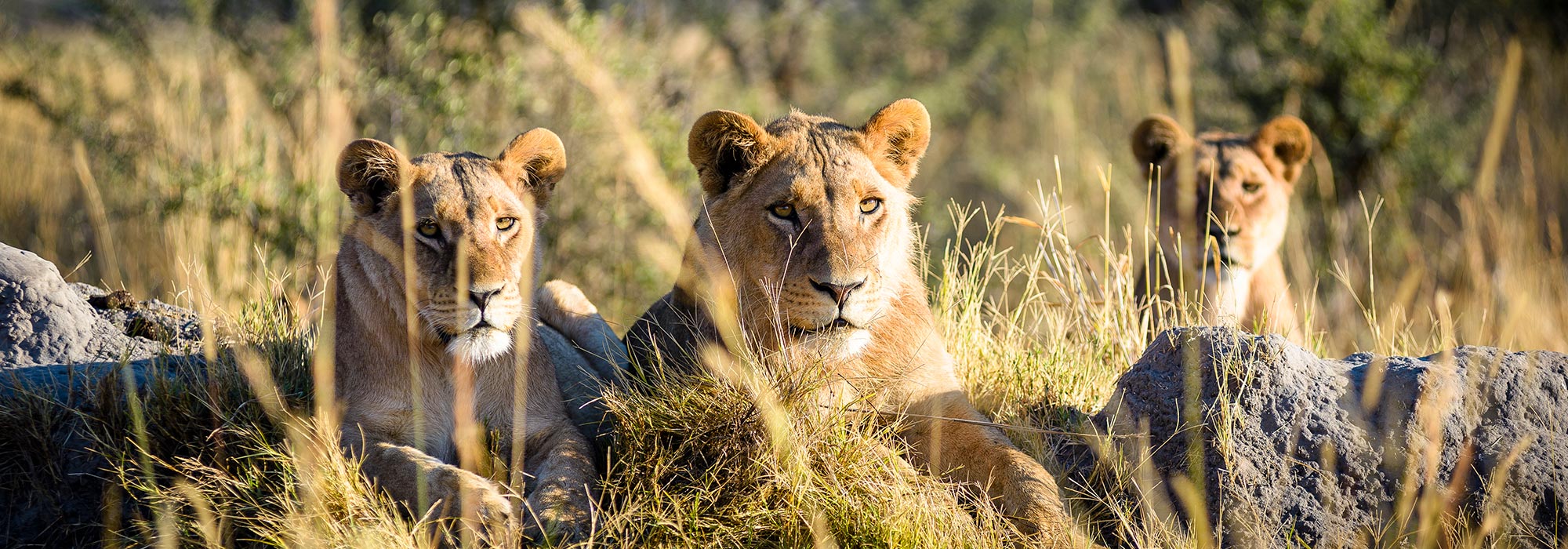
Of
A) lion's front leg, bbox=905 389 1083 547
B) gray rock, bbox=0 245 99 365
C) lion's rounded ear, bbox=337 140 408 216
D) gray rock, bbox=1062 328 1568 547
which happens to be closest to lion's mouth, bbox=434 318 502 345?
lion's rounded ear, bbox=337 140 408 216

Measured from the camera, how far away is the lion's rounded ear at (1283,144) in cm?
617

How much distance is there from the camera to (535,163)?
175 inches

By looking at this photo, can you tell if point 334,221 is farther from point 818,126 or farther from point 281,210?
point 818,126

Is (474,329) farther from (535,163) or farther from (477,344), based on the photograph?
(535,163)

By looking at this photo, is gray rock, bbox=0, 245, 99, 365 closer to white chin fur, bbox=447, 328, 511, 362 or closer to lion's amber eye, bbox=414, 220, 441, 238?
lion's amber eye, bbox=414, 220, 441, 238

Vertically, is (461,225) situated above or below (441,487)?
above

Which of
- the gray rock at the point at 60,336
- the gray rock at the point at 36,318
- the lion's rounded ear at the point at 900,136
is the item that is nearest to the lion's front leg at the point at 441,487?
the gray rock at the point at 60,336

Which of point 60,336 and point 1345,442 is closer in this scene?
point 1345,442

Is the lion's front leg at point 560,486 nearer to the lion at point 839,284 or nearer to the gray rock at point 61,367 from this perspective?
the lion at point 839,284

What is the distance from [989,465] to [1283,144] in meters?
3.28

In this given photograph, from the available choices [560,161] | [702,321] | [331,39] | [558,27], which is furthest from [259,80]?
[702,321]

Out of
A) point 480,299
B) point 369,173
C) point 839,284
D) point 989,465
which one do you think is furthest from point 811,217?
point 369,173

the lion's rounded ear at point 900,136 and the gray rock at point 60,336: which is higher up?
the lion's rounded ear at point 900,136

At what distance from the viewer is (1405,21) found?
529 inches
